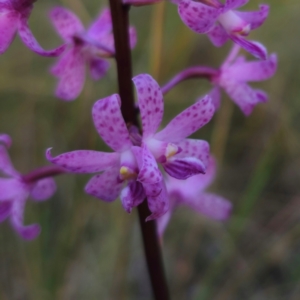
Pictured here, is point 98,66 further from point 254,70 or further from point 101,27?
point 254,70

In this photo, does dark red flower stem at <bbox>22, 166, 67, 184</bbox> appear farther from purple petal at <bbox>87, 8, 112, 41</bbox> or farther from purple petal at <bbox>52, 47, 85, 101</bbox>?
purple petal at <bbox>87, 8, 112, 41</bbox>

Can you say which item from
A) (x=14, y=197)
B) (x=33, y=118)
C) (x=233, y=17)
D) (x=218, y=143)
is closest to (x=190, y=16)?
(x=233, y=17)

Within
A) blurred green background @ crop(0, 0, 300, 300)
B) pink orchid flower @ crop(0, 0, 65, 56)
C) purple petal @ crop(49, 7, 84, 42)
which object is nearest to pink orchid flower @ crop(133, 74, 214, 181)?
pink orchid flower @ crop(0, 0, 65, 56)

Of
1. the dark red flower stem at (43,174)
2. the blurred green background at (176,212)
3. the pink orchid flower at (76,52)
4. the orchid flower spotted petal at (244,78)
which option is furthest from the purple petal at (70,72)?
the blurred green background at (176,212)

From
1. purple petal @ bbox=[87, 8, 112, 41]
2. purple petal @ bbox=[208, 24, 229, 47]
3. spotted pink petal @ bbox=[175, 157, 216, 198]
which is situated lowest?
spotted pink petal @ bbox=[175, 157, 216, 198]

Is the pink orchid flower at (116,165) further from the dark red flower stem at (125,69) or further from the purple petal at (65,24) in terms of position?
the purple petal at (65,24)

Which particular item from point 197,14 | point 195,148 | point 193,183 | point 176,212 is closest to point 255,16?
point 197,14

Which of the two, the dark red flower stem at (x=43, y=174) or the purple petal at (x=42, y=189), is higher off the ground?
the dark red flower stem at (x=43, y=174)

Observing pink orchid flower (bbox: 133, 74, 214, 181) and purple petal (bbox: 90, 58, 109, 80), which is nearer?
pink orchid flower (bbox: 133, 74, 214, 181)
